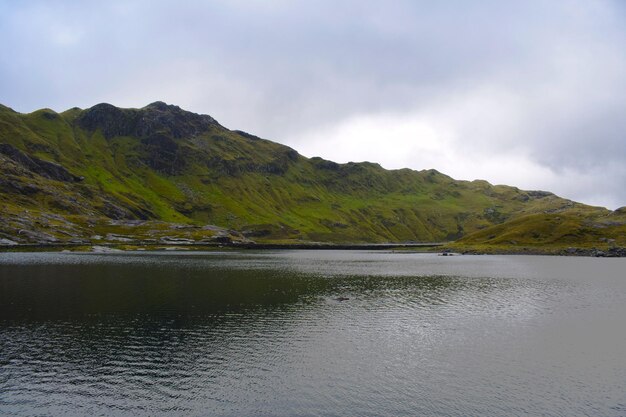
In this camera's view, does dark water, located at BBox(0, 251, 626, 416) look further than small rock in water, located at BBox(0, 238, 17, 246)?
No

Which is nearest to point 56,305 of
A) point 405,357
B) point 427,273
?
point 405,357

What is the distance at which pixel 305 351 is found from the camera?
50.1 metres

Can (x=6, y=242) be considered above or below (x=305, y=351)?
above

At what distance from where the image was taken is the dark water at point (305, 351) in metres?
35.8

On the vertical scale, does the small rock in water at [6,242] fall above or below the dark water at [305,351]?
above

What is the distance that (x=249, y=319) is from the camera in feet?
214

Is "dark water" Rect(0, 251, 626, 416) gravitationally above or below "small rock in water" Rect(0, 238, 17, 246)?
below

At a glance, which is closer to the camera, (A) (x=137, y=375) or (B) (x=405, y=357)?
(A) (x=137, y=375)

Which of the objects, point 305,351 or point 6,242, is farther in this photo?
point 6,242

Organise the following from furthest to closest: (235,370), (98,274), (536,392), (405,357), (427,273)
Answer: (427,273) < (98,274) < (405,357) < (235,370) < (536,392)

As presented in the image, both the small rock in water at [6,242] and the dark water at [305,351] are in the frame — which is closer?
the dark water at [305,351]

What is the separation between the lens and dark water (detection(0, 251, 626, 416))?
35.8m

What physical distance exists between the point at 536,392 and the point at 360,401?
1718 cm

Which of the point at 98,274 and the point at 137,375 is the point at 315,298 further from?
the point at 98,274
